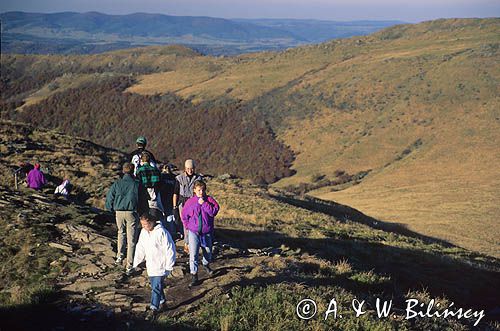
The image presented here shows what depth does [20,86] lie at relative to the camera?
185125 mm

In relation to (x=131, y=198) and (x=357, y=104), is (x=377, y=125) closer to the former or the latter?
(x=357, y=104)

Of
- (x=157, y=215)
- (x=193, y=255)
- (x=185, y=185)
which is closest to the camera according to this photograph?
(x=193, y=255)

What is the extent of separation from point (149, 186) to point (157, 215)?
718 millimetres

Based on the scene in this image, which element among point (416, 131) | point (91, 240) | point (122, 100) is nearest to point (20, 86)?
point (122, 100)

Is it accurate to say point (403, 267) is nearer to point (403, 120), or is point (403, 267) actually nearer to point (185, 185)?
point (185, 185)

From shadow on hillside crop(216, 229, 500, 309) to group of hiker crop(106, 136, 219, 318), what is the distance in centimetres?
363

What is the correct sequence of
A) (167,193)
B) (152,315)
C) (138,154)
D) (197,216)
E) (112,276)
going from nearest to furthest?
1. (152,315)
2. (197,216)
3. (112,276)
4. (138,154)
5. (167,193)

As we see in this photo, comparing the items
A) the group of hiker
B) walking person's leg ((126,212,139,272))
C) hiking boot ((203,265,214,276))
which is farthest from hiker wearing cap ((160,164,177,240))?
hiking boot ((203,265,214,276))

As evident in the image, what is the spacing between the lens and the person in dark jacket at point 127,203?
32.5 feet

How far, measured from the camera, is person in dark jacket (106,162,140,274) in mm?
9906

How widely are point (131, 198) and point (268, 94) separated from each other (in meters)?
95.1

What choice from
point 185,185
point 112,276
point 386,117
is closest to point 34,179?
point 185,185

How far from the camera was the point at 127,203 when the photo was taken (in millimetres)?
9922

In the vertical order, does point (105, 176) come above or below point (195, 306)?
below
